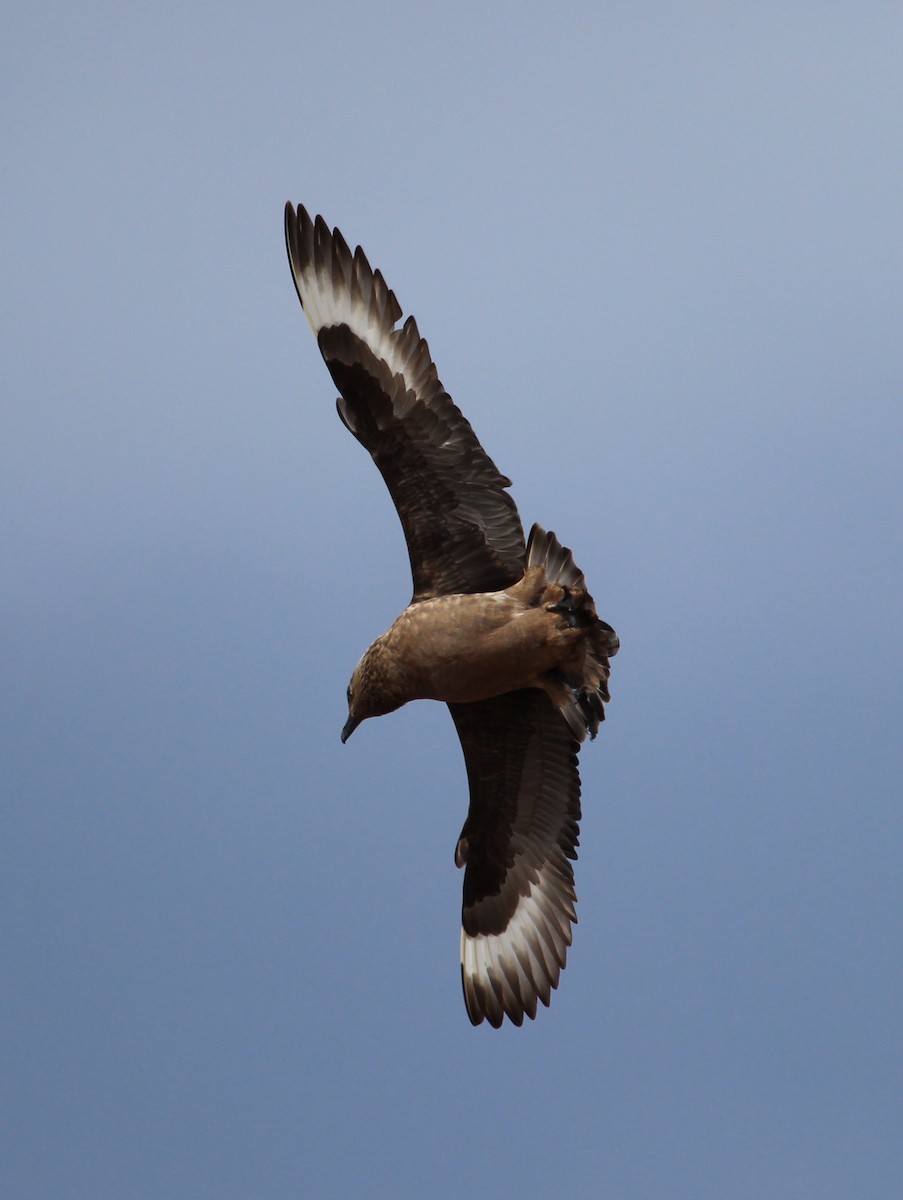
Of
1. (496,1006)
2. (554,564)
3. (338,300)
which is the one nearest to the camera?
(554,564)

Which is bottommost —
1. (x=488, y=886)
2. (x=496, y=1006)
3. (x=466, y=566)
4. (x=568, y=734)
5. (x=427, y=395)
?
(x=496, y=1006)

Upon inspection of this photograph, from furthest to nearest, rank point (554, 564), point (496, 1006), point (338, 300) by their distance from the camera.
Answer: point (496, 1006) → point (338, 300) → point (554, 564)

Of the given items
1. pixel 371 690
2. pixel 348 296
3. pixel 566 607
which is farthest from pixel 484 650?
pixel 348 296

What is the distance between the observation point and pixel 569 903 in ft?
25.3

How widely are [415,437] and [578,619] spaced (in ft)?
3.47

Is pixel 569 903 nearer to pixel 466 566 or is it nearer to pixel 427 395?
pixel 466 566

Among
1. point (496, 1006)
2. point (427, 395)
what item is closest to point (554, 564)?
point (427, 395)

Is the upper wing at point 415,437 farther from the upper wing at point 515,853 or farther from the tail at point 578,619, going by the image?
the upper wing at point 515,853

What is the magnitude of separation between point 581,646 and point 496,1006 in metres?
1.92

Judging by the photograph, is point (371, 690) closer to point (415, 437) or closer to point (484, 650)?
point (484, 650)

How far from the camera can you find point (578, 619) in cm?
684

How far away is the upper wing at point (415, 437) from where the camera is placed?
7.18 m

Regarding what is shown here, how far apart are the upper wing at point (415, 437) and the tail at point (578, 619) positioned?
1.21 ft

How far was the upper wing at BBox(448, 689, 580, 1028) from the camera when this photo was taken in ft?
24.8
